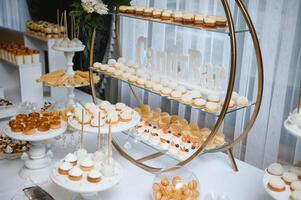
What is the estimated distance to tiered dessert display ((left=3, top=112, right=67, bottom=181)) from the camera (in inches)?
79.1

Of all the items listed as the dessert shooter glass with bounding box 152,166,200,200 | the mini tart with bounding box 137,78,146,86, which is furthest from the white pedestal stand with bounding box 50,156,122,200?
the mini tart with bounding box 137,78,146,86

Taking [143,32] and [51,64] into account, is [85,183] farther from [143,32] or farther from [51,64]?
[51,64]

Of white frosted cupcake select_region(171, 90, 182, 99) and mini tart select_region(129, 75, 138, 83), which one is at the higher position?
mini tart select_region(129, 75, 138, 83)

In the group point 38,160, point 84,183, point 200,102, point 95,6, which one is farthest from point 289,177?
point 95,6

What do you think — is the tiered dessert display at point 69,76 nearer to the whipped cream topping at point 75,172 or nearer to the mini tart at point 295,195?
the whipped cream topping at point 75,172

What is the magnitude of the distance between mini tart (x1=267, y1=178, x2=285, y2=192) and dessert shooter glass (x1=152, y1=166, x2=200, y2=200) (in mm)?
359

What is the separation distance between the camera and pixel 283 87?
226cm

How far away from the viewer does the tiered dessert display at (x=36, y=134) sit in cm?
201

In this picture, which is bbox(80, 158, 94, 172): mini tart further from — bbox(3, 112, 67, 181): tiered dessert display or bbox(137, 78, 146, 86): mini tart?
bbox(137, 78, 146, 86): mini tart

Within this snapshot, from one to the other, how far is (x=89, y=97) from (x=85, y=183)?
6.56 ft

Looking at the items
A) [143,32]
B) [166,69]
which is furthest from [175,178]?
[143,32]

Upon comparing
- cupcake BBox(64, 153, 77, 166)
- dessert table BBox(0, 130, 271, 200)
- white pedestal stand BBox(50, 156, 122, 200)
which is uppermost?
cupcake BBox(64, 153, 77, 166)

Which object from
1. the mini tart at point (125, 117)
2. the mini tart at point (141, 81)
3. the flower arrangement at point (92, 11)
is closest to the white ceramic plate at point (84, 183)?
the mini tart at point (125, 117)

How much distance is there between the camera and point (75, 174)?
5.49 ft
